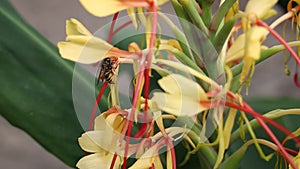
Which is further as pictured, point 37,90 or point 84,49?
point 37,90

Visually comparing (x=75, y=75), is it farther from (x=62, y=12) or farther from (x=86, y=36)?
(x=62, y=12)

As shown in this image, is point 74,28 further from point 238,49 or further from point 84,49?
point 238,49

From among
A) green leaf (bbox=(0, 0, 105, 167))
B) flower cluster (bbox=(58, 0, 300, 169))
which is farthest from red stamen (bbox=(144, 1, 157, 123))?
green leaf (bbox=(0, 0, 105, 167))

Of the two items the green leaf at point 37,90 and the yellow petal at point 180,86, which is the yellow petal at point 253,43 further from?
the green leaf at point 37,90

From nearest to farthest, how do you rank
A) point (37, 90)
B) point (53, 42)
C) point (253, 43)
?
point (253, 43), point (37, 90), point (53, 42)

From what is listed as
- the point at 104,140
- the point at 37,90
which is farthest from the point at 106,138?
the point at 37,90

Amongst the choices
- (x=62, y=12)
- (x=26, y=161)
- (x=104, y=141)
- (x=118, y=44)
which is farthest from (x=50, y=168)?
(x=104, y=141)
